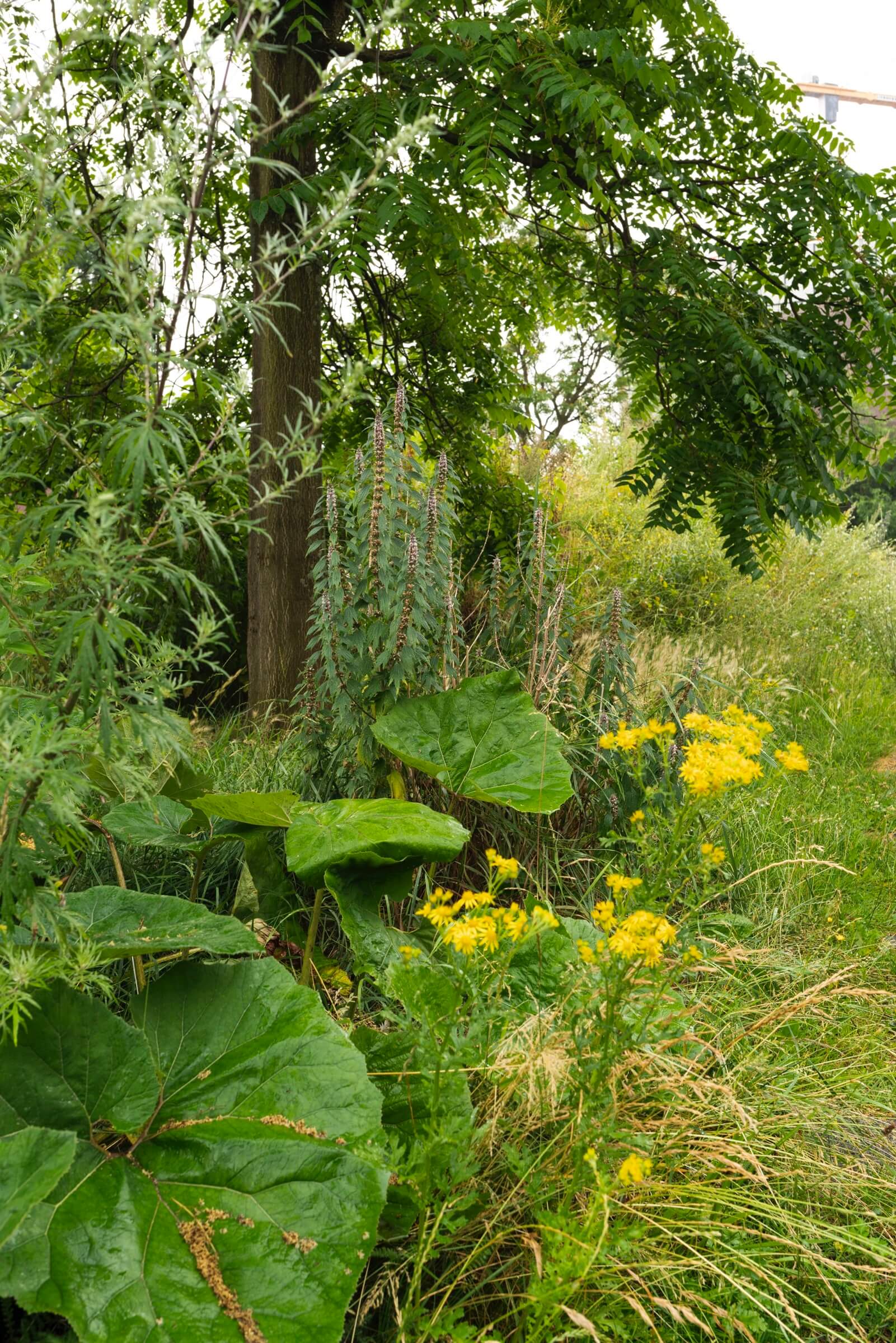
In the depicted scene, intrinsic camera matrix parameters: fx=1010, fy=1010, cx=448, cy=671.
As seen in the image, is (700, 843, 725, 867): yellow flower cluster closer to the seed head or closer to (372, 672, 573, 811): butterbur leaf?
(372, 672, 573, 811): butterbur leaf

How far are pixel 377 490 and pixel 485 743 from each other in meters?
0.79

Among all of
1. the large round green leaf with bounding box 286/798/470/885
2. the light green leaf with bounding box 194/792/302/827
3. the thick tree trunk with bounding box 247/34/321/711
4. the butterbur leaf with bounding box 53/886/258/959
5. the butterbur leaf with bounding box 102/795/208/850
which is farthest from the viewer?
the thick tree trunk with bounding box 247/34/321/711

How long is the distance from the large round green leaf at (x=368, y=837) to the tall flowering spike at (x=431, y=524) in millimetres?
898

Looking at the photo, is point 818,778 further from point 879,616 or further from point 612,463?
point 612,463

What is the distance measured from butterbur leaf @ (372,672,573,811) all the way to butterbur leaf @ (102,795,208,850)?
0.56m

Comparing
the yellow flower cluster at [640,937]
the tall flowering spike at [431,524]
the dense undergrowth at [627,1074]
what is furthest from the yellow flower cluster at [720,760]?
the tall flowering spike at [431,524]

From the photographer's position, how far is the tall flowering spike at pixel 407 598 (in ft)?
9.27

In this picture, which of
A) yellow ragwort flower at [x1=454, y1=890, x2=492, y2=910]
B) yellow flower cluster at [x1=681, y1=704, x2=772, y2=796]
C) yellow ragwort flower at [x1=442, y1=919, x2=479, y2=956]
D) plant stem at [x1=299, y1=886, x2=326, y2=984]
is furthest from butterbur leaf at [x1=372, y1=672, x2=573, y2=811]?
yellow ragwort flower at [x1=442, y1=919, x2=479, y2=956]

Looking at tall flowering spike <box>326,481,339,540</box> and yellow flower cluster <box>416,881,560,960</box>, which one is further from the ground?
tall flowering spike <box>326,481,339,540</box>

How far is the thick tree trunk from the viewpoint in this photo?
4.59 meters

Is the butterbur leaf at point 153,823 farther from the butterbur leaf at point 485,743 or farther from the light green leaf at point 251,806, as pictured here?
the butterbur leaf at point 485,743

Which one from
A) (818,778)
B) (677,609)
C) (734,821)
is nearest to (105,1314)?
(734,821)

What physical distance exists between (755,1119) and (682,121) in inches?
153

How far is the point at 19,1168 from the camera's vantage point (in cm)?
132
